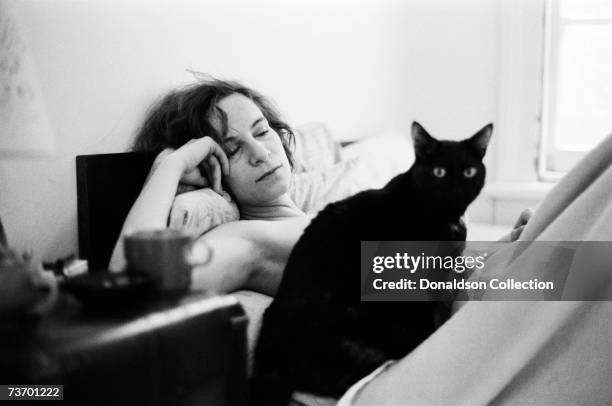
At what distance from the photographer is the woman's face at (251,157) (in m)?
1.27

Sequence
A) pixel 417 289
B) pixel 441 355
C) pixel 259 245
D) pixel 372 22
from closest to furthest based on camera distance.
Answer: pixel 441 355 → pixel 417 289 → pixel 259 245 → pixel 372 22

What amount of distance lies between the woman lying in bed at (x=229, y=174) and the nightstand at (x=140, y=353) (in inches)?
13.4

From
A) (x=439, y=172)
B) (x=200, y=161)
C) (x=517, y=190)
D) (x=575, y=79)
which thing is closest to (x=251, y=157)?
(x=200, y=161)

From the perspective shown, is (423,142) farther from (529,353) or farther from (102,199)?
(102,199)

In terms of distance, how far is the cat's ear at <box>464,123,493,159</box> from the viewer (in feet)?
3.63

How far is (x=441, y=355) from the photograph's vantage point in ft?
2.90

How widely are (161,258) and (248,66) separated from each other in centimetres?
118

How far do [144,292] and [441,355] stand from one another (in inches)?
18.5

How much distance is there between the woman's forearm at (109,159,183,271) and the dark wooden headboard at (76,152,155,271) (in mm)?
115

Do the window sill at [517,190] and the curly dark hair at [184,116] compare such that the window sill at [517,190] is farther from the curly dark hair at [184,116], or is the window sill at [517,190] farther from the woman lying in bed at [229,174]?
the curly dark hair at [184,116]

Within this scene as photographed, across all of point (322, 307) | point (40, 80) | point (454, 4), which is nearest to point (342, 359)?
point (322, 307)

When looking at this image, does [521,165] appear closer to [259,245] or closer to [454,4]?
[454,4]

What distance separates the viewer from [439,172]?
3.52ft

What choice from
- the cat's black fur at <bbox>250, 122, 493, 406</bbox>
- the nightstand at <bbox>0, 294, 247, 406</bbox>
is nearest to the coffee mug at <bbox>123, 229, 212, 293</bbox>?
the nightstand at <bbox>0, 294, 247, 406</bbox>
